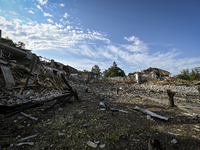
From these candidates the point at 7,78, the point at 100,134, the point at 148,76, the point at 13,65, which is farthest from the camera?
the point at 148,76

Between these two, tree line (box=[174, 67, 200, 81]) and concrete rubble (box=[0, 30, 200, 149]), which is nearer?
concrete rubble (box=[0, 30, 200, 149])

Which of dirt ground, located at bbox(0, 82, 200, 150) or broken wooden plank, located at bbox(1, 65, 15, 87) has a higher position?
broken wooden plank, located at bbox(1, 65, 15, 87)

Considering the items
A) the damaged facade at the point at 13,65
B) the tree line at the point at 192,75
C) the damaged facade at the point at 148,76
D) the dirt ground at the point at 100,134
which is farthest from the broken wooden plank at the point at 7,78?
the tree line at the point at 192,75

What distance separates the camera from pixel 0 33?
926cm

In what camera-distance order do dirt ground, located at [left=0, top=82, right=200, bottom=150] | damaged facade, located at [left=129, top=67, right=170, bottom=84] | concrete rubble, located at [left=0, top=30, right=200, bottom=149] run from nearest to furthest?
dirt ground, located at [left=0, top=82, right=200, bottom=150] → concrete rubble, located at [left=0, top=30, right=200, bottom=149] → damaged facade, located at [left=129, top=67, right=170, bottom=84]

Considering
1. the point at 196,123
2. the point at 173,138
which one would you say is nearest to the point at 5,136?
the point at 173,138

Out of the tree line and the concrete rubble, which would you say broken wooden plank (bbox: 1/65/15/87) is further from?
the tree line

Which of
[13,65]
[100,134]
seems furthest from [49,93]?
[100,134]

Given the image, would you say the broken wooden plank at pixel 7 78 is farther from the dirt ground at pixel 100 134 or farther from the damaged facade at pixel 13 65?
the dirt ground at pixel 100 134

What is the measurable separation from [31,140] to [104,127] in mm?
1762

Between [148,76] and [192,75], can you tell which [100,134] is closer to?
[148,76]

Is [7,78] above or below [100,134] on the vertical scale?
above

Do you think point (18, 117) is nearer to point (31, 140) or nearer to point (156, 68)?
point (31, 140)

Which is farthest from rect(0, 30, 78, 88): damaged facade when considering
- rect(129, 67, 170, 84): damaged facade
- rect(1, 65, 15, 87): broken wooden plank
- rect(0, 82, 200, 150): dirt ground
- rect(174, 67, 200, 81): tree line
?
rect(174, 67, 200, 81): tree line
